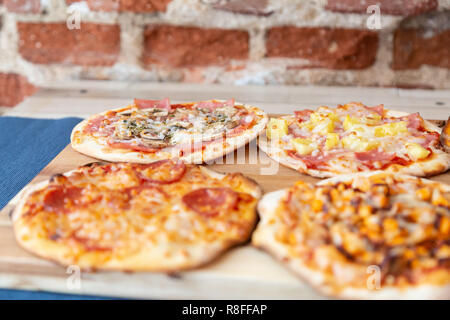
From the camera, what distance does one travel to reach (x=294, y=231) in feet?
4.05

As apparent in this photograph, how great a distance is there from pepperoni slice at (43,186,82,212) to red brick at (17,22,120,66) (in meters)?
1.70

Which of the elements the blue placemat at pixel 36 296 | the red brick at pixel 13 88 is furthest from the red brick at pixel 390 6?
the blue placemat at pixel 36 296

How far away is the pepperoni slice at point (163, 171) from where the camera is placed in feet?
4.99

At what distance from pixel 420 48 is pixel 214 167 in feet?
5.43

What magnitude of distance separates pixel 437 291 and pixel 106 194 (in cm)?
85

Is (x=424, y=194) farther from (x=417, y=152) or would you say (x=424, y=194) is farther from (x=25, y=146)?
(x=25, y=146)

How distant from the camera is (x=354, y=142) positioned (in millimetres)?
1786

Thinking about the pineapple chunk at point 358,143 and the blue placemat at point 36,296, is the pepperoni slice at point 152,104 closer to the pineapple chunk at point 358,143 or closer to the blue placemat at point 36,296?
the pineapple chunk at point 358,143

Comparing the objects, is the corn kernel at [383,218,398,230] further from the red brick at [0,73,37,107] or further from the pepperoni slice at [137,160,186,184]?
the red brick at [0,73,37,107]

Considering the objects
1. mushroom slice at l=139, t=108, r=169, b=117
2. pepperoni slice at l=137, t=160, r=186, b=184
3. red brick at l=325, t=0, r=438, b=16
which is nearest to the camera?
pepperoni slice at l=137, t=160, r=186, b=184

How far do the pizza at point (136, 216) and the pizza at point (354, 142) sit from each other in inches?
12.4

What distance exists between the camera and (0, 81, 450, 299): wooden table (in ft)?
3.88

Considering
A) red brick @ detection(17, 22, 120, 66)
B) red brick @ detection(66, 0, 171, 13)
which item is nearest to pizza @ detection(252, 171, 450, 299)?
red brick @ detection(66, 0, 171, 13)

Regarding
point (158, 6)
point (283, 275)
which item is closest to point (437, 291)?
point (283, 275)
